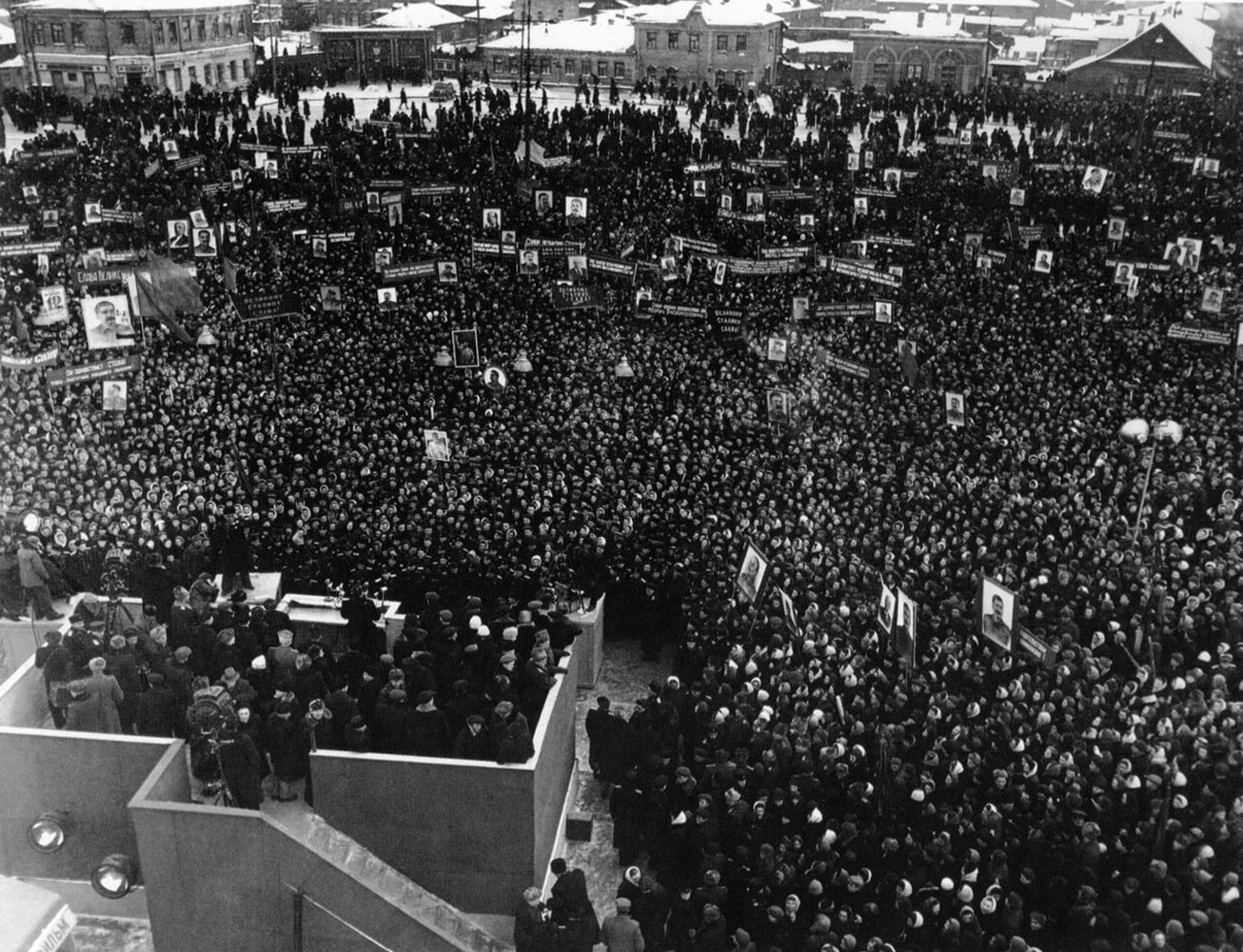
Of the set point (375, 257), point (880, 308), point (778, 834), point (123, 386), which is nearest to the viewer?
point (778, 834)

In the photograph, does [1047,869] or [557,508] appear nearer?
[1047,869]

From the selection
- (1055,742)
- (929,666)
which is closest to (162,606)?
(929,666)

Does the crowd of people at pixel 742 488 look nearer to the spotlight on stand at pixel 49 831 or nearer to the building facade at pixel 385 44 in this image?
the spotlight on stand at pixel 49 831

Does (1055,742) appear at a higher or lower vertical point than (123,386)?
lower

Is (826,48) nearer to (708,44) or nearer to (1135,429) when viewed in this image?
(708,44)

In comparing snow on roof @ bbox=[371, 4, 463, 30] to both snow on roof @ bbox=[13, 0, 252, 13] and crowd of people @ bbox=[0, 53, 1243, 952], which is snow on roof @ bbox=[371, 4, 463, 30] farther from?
crowd of people @ bbox=[0, 53, 1243, 952]

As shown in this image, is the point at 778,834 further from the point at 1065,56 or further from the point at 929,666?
the point at 1065,56

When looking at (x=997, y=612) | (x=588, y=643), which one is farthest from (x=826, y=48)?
(x=997, y=612)

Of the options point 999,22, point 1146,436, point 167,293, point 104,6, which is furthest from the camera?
point 999,22
